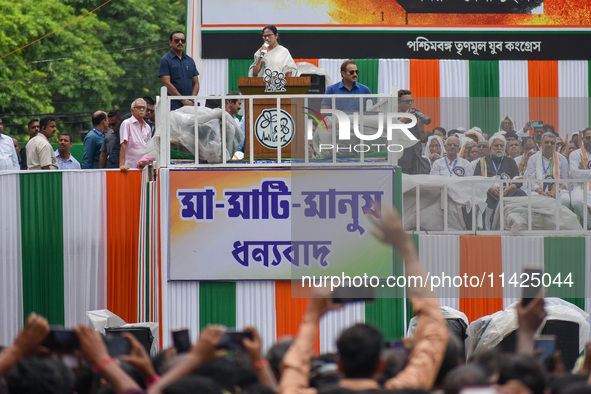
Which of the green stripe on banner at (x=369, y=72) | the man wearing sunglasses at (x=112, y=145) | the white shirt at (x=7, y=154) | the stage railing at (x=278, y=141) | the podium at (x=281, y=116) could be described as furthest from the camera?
the green stripe on banner at (x=369, y=72)

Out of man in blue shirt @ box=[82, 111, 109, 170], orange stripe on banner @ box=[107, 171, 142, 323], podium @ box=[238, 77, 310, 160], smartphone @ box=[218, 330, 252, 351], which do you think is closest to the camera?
smartphone @ box=[218, 330, 252, 351]

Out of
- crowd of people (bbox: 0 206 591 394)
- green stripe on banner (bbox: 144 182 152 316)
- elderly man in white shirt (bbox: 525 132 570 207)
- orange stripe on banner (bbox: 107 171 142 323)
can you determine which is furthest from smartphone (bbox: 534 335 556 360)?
orange stripe on banner (bbox: 107 171 142 323)

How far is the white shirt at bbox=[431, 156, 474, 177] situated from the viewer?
10.8 meters

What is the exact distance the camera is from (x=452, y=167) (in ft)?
35.3

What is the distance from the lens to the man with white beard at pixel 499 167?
10.8m

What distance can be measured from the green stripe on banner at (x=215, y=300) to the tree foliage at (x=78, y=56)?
1803 centimetres

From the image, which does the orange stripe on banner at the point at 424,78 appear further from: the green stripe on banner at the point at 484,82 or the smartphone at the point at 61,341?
the smartphone at the point at 61,341

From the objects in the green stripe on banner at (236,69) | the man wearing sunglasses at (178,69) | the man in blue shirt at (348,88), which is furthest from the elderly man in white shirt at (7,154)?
the green stripe on banner at (236,69)

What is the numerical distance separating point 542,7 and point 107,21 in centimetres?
2037

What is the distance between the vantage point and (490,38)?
1581 centimetres

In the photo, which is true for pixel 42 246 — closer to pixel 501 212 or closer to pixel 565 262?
pixel 501 212

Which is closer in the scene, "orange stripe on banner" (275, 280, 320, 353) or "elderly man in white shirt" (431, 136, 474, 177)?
"orange stripe on banner" (275, 280, 320, 353)

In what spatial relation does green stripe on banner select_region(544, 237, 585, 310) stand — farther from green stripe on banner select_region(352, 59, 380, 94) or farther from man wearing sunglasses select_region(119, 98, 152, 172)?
green stripe on banner select_region(352, 59, 380, 94)

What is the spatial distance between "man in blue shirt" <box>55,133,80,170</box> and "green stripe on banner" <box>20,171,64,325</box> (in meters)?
0.77
